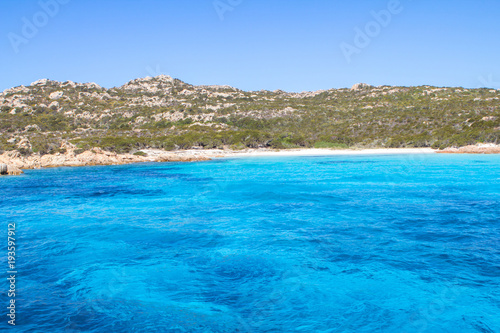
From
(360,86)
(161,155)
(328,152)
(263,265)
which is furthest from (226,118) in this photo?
(263,265)

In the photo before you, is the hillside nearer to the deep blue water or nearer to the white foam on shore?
the white foam on shore

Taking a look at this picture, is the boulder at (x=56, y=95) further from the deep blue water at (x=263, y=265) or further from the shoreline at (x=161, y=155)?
the deep blue water at (x=263, y=265)

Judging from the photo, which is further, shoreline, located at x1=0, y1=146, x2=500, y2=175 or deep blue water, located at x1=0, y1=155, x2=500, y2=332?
shoreline, located at x1=0, y1=146, x2=500, y2=175

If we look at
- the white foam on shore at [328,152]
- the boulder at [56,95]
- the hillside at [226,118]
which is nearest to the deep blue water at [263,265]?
the white foam on shore at [328,152]

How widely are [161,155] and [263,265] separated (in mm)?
48544

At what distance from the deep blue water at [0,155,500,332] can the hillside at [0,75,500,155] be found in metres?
44.9

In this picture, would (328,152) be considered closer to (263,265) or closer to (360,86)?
(263,265)

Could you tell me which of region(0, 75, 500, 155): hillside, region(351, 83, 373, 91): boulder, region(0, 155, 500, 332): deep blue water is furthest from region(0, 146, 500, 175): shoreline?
region(351, 83, 373, 91): boulder

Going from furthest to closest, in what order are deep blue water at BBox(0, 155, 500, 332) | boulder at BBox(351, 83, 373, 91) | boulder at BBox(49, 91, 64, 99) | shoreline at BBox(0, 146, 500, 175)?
boulder at BBox(351, 83, 373, 91) → boulder at BBox(49, 91, 64, 99) → shoreline at BBox(0, 146, 500, 175) → deep blue water at BBox(0, 155, 500, 332)

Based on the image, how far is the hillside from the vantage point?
6066 cm

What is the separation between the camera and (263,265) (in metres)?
9.01

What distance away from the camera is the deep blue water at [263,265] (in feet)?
21.0

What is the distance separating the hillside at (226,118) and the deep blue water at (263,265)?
147 ft

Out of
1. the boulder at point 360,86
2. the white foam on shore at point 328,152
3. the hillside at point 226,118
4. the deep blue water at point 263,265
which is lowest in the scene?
the deep blue water at point 263,265
